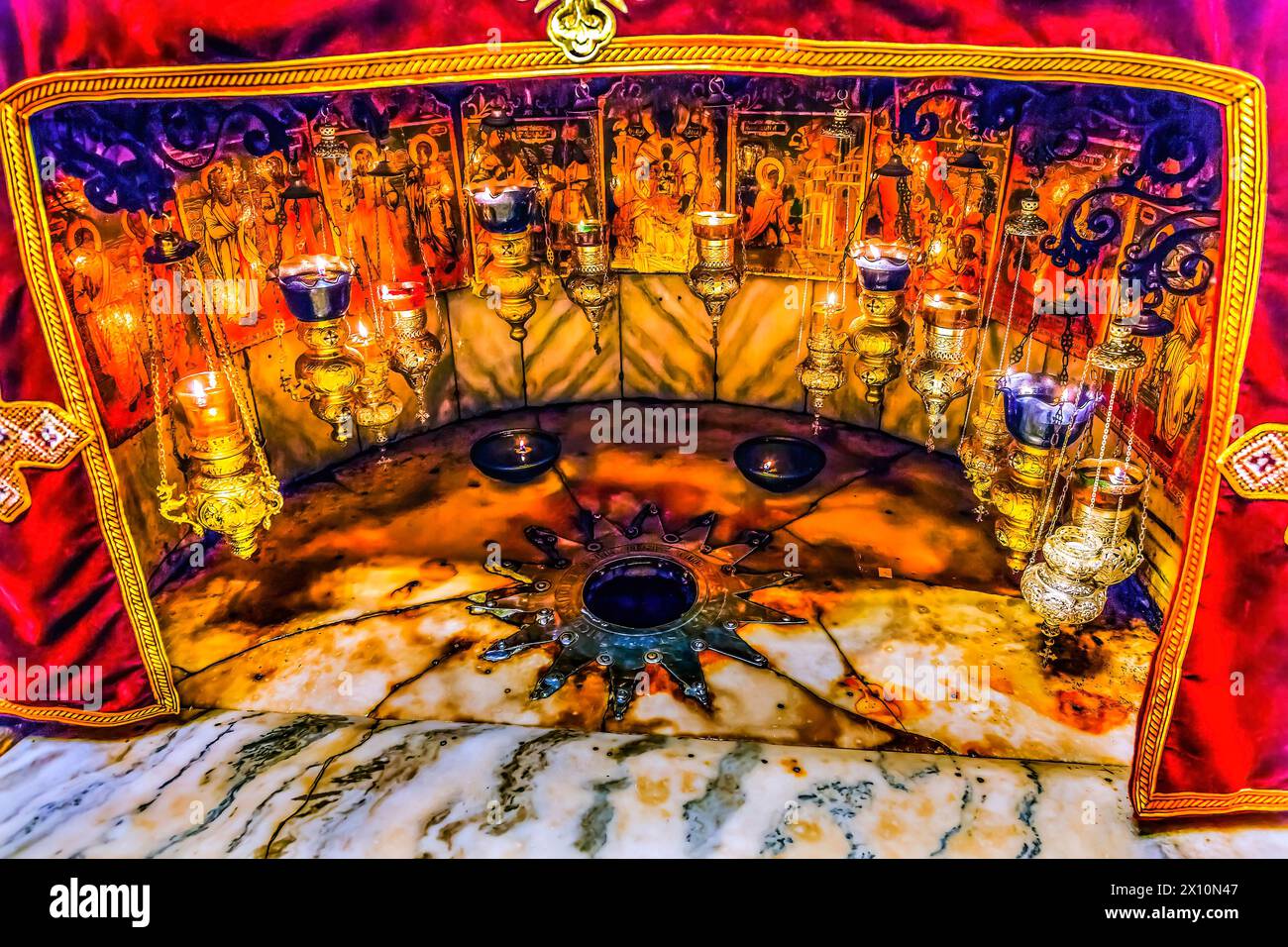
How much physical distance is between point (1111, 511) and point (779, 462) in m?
2.38

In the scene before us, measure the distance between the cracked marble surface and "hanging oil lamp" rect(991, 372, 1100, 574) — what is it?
1.01 metres

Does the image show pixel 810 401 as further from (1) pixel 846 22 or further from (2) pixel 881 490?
(1) pixel 846 22

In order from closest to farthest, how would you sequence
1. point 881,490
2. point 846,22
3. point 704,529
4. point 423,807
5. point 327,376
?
point 846,22 → point 423,807 → point 327,376 → point 704,529 → point 881,490

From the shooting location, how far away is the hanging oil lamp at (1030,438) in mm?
3035

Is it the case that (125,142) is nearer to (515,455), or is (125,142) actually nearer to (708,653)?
(515,455)

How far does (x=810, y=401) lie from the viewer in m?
6.54

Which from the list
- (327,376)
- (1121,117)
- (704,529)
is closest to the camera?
(327,376)

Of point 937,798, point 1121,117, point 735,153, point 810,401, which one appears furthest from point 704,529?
point 1121,117

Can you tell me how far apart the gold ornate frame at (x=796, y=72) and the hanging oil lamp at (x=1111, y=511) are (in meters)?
0.24

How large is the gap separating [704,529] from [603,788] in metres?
2.11

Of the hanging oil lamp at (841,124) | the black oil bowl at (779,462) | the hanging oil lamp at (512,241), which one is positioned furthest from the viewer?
the hanging oil lamp at (841,124)

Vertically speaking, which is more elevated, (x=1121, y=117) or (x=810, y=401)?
(x=1121, y=117)

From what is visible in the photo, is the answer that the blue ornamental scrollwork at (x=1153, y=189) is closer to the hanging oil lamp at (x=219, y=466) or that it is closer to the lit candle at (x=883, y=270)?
the lit candle at (x=883, y=270)

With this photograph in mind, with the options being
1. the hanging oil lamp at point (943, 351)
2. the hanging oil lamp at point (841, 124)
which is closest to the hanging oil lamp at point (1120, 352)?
the hanging oil lamp at point (943, 351)
